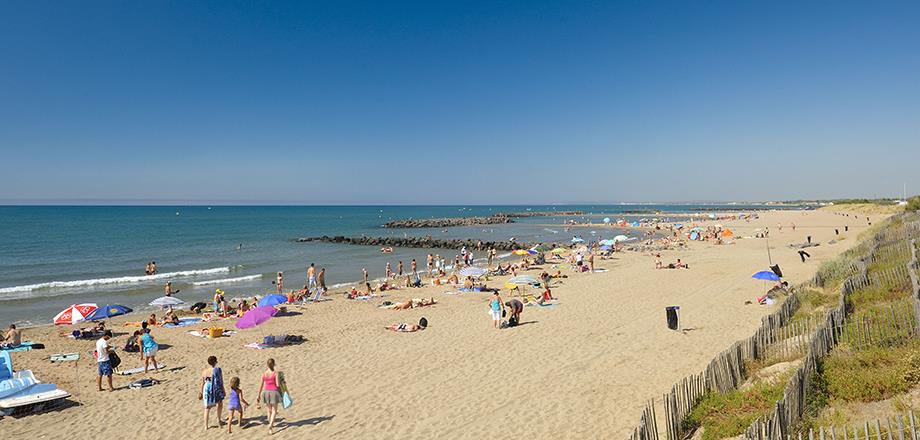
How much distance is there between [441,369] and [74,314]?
12315 millimetres

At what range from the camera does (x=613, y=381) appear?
10781mm

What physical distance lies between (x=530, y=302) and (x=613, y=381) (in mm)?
9636

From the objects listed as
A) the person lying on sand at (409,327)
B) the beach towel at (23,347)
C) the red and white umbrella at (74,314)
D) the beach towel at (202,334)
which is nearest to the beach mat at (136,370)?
the beach towel at (202,334)

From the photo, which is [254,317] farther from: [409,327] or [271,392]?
[271,392]

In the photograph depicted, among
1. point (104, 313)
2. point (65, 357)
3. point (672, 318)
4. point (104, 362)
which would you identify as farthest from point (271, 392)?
point (672, 318)

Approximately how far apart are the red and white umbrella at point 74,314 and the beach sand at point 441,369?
2.91 ft

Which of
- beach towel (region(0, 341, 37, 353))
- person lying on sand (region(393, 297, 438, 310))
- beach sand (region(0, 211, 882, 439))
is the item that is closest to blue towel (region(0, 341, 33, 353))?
beach towel (region(0, 341, 37, 353))

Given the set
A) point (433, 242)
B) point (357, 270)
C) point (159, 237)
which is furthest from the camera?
point (159, 237)

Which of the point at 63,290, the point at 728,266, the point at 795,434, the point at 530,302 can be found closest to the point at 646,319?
the point at 530,302

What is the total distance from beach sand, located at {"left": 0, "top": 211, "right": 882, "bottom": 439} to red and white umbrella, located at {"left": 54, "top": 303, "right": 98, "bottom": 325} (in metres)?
0.89

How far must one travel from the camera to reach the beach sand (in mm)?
9273

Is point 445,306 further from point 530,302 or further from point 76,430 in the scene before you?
point 76,430

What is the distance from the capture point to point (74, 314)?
15758mm

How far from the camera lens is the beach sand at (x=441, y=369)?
9.27 m
